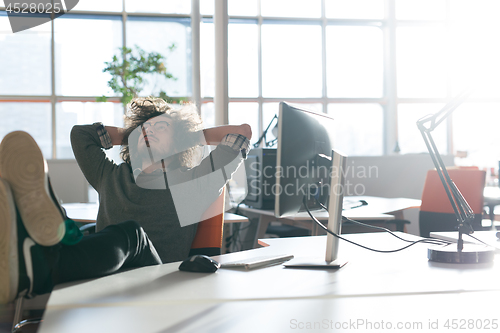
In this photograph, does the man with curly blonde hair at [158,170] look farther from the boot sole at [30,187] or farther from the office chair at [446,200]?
the office chair at [446,200]

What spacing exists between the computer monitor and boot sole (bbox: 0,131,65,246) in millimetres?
504

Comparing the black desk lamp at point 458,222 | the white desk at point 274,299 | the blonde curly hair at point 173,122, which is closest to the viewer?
the white desk at point 274,299

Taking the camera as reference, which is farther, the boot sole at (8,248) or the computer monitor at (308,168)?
the computer monitor at (308,168)

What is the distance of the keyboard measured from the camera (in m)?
1.08

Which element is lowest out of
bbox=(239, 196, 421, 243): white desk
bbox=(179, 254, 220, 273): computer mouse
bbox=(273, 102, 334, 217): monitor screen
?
bbox=(239, 196, 421, 243): white desk

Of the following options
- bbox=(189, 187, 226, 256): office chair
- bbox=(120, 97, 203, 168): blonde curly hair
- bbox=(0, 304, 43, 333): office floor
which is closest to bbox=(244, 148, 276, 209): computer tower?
bbox=(120, 97, 203, 168): blonde curly hair

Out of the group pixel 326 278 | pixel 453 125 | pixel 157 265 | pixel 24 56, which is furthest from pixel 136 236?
pixel 453 125

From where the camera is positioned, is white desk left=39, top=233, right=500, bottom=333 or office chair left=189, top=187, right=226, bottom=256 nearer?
white desk left=39, top=233, right=500, bottom=333

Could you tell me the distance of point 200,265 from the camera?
1040 millimetres

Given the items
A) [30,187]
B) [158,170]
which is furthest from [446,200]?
[30,187]

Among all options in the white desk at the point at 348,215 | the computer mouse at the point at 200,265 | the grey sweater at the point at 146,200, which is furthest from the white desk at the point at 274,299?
the white desk at the point at 348,215

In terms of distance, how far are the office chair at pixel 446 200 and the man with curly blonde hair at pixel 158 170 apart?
77.6 inches

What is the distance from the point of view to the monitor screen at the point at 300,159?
1021mm

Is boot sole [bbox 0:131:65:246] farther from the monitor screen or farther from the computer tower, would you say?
the computer tower
